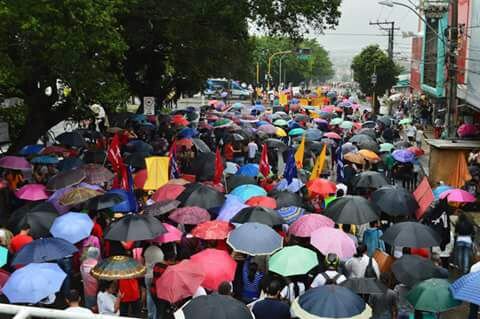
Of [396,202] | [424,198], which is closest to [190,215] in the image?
[396,202]

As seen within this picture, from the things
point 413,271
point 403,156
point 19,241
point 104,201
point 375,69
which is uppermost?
point 375,69

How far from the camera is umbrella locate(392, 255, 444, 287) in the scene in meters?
7.58

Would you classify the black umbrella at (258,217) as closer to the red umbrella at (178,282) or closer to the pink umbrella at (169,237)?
the pink umbrella at (169,237)

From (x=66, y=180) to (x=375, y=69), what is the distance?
3724 cm

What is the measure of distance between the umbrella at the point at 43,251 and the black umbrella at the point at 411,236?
423cm

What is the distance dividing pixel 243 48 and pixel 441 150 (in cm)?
1144

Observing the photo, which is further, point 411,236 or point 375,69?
point 375,69

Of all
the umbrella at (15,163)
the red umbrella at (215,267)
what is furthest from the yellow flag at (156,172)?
the red umbrella at (215,267)

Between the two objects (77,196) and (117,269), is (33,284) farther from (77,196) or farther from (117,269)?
(77,196)

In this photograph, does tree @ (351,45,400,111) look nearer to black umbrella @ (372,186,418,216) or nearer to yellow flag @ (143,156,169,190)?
yellow flag @ (143,156,169,190)

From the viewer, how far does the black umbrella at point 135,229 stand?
8625 mm

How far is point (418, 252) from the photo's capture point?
29.9 feet

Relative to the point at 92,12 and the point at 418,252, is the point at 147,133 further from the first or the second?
the point at 418,252

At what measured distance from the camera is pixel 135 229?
8.70 metres
